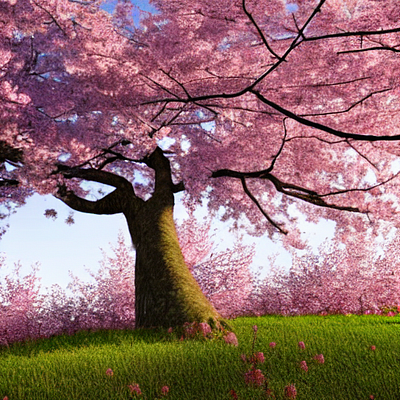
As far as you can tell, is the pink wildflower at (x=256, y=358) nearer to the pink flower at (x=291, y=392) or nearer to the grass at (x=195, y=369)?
the grass at (x=195, y=369)

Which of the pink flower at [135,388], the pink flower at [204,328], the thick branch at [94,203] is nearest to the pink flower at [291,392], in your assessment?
the pink flower at [135,388]

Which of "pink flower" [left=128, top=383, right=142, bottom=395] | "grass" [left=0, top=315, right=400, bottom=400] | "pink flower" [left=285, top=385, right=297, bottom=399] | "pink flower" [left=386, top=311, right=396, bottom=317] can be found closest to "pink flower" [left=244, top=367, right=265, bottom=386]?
"grass" [left=0, top=315, right=400, bottom=400]

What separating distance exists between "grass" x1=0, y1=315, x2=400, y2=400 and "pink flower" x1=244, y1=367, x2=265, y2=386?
98 mm

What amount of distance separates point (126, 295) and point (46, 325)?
2.60 meters

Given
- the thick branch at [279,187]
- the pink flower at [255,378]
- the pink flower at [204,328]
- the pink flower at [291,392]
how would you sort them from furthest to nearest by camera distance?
the thick branch at [279,187], the pink flower at [204,328], the pink flower at [255,378], the pink flower at [291,392]

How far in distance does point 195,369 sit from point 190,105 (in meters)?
6.95

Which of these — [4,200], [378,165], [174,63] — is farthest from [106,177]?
[378,165]

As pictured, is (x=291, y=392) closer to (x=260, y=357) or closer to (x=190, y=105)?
(x=260, y=357)

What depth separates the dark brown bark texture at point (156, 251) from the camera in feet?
29.8

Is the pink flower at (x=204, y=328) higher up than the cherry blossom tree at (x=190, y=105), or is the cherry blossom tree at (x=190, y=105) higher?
the cherry blossom tree at (x=190, y=105)

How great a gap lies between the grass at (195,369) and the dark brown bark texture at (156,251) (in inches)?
24.4

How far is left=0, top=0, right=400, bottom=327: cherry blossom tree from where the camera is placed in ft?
24.6

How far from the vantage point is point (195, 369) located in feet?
18.7

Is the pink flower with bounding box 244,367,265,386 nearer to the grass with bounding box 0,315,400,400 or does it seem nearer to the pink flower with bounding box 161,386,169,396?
the grass with bounding box 0,315,400,400
